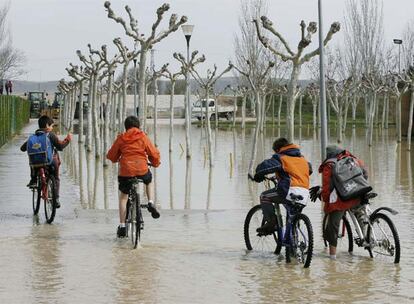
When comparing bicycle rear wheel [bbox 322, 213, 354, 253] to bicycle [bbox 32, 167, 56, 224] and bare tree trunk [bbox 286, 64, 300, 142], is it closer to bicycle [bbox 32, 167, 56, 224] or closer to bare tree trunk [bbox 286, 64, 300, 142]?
bicycle [bbox 32, 167, 56, 224]

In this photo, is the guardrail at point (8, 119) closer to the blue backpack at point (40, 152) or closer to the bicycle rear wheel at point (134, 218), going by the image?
the blue backpack at point (40, 152)

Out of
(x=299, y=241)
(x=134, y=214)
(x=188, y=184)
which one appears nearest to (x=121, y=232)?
(x=134, y=214)

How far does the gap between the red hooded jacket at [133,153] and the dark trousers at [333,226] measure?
2.52m

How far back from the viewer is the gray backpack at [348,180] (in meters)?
10.3

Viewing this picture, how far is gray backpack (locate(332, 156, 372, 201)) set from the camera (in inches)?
406

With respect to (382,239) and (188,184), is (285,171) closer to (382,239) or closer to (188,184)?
(382,239)

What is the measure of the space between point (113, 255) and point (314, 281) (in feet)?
8.45

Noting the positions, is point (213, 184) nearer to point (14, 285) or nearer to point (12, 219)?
point (12, 219)

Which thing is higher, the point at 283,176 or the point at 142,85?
the point at 142,85

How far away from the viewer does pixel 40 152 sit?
13.8 m

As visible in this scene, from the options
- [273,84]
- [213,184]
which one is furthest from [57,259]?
[273,84]

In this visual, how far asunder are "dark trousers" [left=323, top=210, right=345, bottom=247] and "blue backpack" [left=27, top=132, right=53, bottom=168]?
4.96 meters

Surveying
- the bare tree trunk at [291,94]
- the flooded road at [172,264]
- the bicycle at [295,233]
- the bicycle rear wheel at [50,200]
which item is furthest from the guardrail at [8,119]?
the bicycle at [295,233]

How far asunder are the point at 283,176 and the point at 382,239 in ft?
4.29
